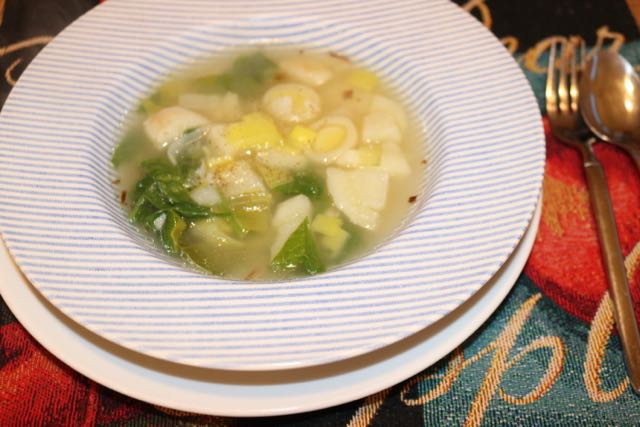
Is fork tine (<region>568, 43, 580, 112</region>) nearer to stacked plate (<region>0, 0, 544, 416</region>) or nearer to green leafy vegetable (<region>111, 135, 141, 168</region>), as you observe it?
stacked plate (<region>0, 0, 544, 416</region>)

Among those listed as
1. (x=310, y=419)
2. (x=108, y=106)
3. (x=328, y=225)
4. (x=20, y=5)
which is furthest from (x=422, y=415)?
(x=20, y=5)

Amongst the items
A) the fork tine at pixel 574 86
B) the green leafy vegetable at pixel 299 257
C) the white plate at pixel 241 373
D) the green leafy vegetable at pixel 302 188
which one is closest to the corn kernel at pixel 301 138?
the green leafy vegetable at pixel 302 188

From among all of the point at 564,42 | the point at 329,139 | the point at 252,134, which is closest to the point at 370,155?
the point at 329,139

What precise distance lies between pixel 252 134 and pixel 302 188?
0.92ft

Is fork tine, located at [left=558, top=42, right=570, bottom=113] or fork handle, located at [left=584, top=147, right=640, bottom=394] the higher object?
fork tine, located at [left=558, top=42, right=570, bottom=113]

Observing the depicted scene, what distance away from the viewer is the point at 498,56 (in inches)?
84.4

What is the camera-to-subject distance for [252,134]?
6.97ft

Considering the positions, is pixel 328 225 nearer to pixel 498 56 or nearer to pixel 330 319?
pixel 330 319

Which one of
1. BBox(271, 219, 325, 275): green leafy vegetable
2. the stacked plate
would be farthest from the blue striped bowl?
BBox(271, 219, 325, 275): green leafy vegetable

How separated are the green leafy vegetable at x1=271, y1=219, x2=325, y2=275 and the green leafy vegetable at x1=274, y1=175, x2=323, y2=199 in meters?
0.20

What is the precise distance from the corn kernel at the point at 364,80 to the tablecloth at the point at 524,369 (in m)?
0.74

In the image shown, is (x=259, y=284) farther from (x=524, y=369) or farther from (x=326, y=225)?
(x=524, y=369)

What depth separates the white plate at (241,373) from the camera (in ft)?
4.83

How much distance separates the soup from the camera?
1.87 meters
